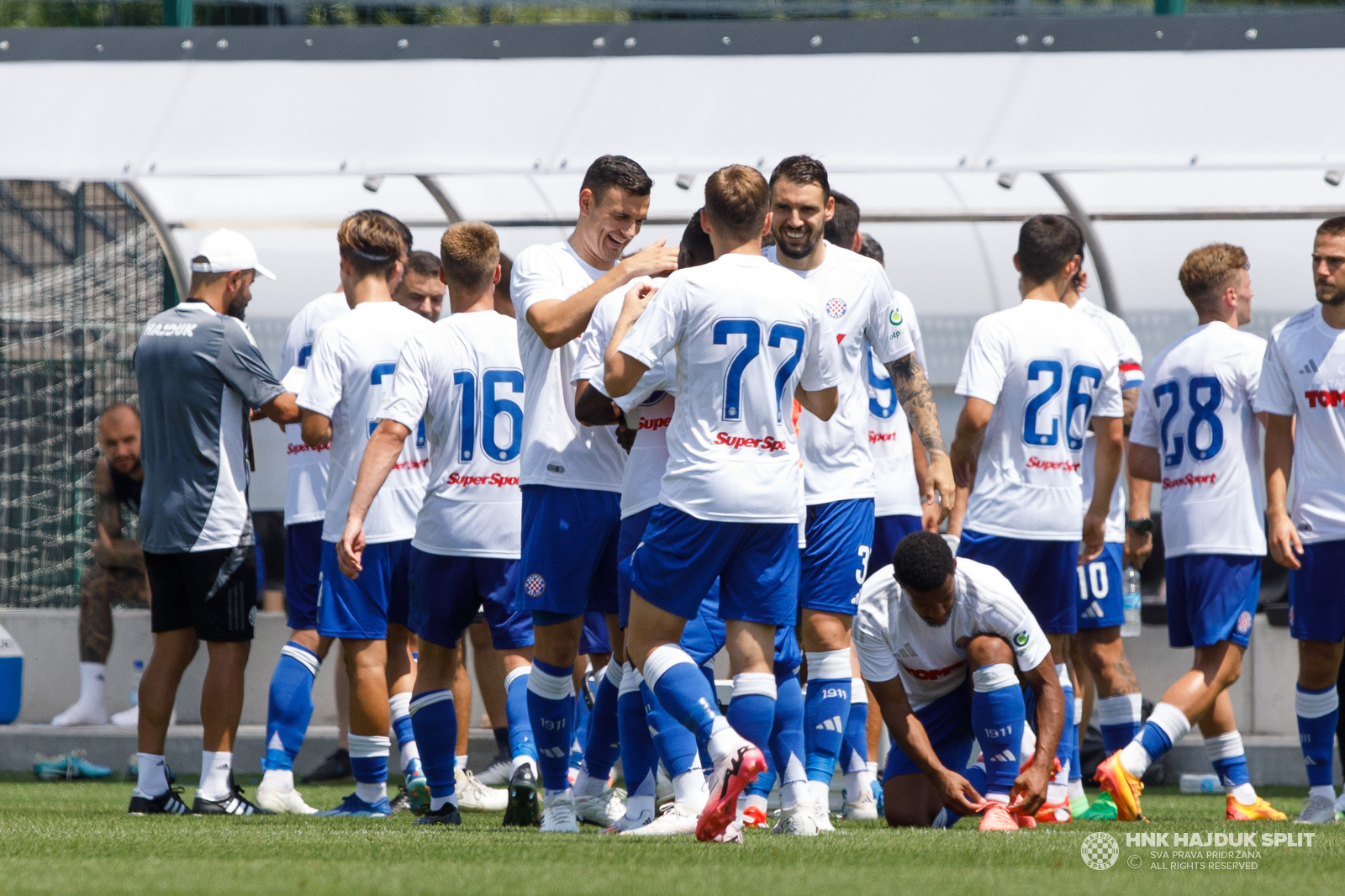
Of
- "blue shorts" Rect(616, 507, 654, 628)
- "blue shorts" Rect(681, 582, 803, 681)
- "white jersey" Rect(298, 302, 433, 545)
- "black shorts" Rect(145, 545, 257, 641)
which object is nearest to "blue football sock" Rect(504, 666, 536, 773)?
"blue shorts" Rect(616, 507, 654, 628)

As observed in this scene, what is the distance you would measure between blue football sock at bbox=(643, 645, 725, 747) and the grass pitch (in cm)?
34

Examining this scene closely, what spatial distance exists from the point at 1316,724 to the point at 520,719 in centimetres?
311

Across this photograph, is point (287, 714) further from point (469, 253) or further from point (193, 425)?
point (469, 253)

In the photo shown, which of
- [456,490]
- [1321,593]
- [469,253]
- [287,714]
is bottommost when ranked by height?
[287,714]

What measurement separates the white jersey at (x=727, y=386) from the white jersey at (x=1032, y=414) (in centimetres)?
185

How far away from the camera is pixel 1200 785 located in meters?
8.29

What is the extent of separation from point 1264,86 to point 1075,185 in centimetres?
147

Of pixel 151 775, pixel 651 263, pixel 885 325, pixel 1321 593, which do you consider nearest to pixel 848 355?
pixel 885 325

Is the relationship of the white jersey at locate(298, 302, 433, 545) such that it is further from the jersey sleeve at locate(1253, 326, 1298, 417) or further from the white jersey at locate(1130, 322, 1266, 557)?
the jersey sleeve at locate(1253, 326, 1298, 417)

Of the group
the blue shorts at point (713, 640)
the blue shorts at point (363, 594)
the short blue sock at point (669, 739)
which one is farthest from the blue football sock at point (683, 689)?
the blue shorts at point (363, 594)

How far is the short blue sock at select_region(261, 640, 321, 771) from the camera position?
6.79 meters

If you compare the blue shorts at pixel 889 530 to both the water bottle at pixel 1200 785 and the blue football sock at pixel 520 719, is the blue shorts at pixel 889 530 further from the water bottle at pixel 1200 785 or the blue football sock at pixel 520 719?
the water bottle at pixel 1200 785

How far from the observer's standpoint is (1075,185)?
9.02 metres

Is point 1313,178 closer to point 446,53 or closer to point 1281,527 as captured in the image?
point 1281,527
